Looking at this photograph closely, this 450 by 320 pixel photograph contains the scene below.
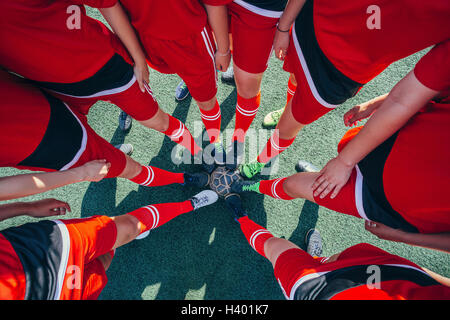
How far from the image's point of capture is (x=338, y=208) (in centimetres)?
110

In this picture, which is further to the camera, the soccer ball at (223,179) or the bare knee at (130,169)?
the soccer ball at (223,179)

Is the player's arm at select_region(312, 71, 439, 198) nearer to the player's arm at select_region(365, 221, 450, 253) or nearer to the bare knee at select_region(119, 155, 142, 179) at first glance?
the player's arm at select_region(365, 221, 450, 253)

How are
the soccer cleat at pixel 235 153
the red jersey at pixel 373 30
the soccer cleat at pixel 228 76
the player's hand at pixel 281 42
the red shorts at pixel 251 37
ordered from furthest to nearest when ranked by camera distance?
the soccer cleat at pixel 228 76 < the soccer cleat at pixel 235 153 < the player's hand at pixel 281 42 < the red shorts at pixel 251 37 < the red jersey at pixel 373 30

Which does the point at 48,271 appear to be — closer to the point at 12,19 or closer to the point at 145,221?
the point at 145,221

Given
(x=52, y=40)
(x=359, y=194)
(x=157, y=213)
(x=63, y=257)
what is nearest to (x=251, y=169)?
(x=157, y=213)

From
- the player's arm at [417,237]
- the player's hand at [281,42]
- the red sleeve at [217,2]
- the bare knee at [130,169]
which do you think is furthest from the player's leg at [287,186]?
the red sleeve at [217,2]

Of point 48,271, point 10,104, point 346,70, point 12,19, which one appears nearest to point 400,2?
point 346,70

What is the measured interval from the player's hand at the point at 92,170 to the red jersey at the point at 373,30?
3.69 feet

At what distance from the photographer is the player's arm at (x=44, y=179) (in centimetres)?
93

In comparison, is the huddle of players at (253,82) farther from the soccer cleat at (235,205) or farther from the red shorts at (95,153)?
the soccer cleat at (235,205)

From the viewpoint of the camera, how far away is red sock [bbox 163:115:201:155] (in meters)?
1.63

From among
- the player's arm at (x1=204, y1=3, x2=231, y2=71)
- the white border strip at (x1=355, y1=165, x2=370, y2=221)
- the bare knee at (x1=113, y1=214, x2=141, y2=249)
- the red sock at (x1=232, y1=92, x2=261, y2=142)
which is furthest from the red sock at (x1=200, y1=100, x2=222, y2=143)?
the white border strip at (x1=355, y1=165, x2=370, y2=221)
